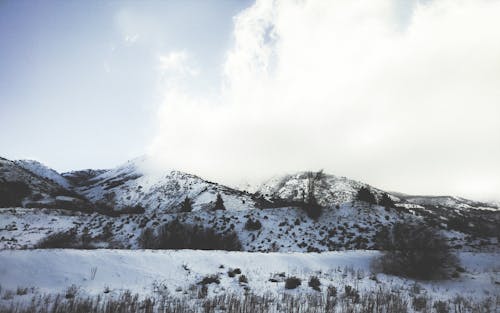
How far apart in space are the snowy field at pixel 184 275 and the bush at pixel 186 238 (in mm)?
11043

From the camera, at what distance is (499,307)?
8477 millimetres

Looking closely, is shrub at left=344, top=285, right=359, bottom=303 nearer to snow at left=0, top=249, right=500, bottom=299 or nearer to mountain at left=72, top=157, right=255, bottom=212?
snow at left=0, top=249, right=500, bottom=299

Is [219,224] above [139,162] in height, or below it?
below

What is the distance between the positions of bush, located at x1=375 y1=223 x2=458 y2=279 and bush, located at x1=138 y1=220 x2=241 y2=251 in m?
14.7

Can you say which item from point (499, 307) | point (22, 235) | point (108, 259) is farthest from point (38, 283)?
point (22, 235)

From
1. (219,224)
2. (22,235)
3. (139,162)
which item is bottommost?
(22,235)

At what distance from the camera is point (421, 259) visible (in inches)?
529

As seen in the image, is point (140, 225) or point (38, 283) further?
point (140, 225)

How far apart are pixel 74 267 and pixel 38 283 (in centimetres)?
146

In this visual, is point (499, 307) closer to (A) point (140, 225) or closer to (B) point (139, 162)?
(A) point (140, 225)

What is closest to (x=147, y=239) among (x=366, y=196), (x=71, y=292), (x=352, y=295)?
(x=71, y=292)

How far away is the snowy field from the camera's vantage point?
8891mm

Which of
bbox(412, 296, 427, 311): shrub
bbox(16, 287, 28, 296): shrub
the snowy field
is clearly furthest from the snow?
bbox(412, 296, 427, 311): shrub

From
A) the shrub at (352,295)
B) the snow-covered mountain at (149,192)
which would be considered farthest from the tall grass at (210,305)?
the snow-covered mountain at (149,192)
